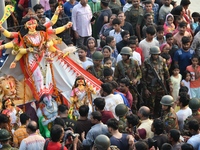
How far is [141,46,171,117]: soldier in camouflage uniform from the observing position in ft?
55.8

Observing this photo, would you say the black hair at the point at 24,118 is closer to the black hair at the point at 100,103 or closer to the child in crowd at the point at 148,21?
the black hair at the point at 100,103

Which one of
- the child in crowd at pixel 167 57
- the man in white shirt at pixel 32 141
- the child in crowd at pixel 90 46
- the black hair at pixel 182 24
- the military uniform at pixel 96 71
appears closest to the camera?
the man in white shirt at pixel 32 141

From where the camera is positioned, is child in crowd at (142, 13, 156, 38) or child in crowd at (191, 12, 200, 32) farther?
child in crowd at (191, 12, 200, 32)

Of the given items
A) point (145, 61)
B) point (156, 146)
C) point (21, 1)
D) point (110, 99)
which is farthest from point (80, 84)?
point (21, 1)

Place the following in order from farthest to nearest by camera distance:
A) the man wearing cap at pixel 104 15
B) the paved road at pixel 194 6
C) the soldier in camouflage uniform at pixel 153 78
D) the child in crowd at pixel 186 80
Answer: the paved road at pixel 194 6 < the man wearing cap at pixel 104 15 < the child in crowd at pixel 186 80 < the soldier in camouflage uniform at pixel 153 78

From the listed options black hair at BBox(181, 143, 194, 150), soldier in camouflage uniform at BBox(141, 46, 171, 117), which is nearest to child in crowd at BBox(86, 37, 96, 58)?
soldier in camouflage uniform at BBox(141, 46, 171, 117)

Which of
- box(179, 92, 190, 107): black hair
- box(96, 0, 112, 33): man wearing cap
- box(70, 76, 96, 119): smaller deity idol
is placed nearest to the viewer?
box(179, 92, 190, 107): black hair

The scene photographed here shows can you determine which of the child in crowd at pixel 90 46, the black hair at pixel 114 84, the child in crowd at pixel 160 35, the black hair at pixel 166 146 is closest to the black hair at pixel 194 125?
the black hair at pixel 166 146

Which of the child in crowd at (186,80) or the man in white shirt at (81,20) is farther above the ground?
the man in white shirt at (81,20)

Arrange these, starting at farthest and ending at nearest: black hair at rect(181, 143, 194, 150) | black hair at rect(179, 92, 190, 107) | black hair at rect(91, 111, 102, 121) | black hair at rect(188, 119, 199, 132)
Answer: black hair at rect(179, 92, 190, 107) → black hair at rect(91, 111, 102, 121) → black hair at rect(188, 119, 199, 132) → black hair at rect(181, 143, 194, 150)

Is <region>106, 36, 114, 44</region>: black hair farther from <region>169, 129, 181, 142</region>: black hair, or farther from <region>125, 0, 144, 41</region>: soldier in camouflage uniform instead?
<region>169, 129, 181, 142</region>: black hair

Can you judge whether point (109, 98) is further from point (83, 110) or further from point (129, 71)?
point (129, 71)

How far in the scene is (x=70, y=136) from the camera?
44.4 ft

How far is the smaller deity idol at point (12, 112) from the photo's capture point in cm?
1529
